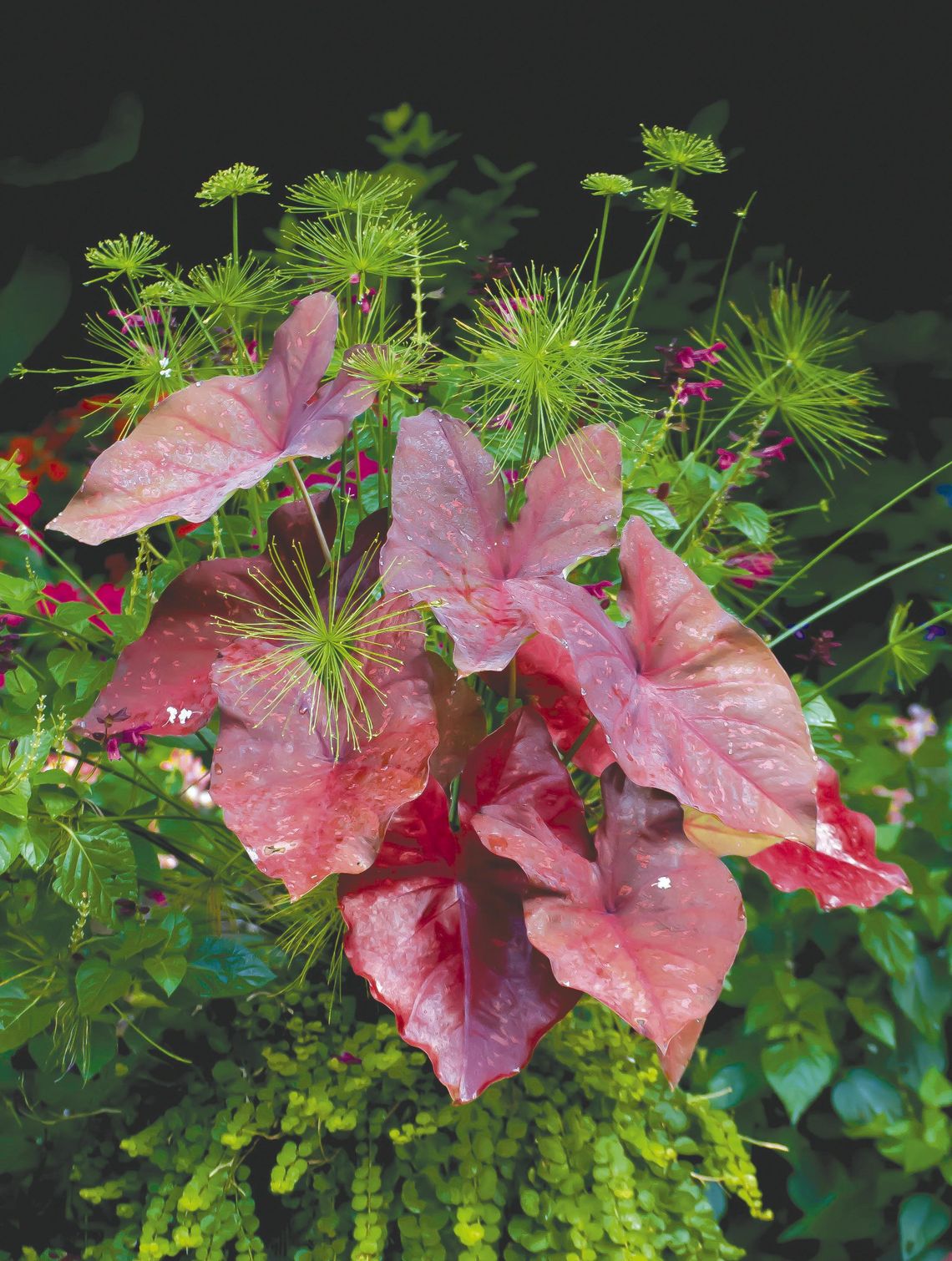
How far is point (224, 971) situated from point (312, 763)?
0.92ft

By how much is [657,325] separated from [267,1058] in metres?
1.22

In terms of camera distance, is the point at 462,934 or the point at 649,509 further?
the point at 649,509

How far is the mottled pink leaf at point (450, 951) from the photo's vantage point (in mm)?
774

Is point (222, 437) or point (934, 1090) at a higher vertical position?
point (222, 437)

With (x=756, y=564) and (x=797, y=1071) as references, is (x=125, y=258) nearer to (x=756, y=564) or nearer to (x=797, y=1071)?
(x=756, y=564)

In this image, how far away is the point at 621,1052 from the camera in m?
1.05


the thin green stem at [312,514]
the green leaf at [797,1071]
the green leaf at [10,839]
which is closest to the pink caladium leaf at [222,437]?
the thin green stem at [312,514]

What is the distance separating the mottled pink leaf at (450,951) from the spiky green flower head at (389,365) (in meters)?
0.33

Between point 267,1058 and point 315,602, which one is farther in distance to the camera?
point 267,1058

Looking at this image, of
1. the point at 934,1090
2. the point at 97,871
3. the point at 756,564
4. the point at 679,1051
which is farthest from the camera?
the point at 934,1090

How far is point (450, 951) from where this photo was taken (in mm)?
834

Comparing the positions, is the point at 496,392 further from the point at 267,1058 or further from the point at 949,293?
the point at 949,293

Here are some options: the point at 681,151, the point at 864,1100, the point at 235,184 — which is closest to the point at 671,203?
the point at 681,151

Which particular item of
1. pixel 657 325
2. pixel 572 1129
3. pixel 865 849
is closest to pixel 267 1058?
pixel 572 1129
